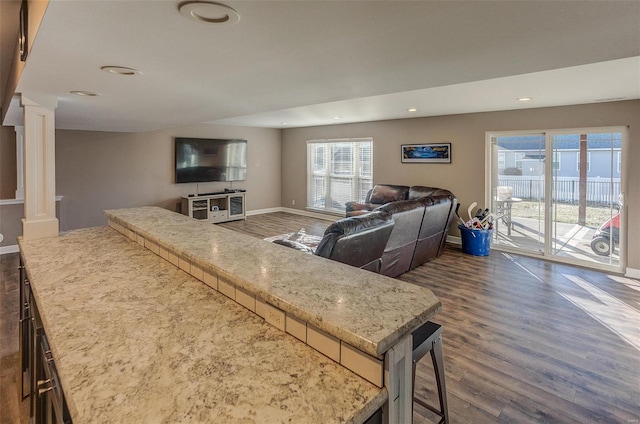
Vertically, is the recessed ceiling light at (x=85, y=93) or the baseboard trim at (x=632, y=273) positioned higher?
the recessed ceiling light at (x=85, y=93)

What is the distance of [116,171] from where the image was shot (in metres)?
6.57

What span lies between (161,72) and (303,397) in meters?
1.89

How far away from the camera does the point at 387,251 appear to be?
379 centimetres

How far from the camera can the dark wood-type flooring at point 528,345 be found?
81.3 inches

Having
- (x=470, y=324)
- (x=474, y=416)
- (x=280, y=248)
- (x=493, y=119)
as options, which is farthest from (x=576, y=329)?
(x=493, y=119)

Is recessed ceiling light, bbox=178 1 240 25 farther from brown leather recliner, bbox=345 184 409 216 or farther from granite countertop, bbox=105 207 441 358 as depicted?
brown leather recliner, bbox=345 184 409 216

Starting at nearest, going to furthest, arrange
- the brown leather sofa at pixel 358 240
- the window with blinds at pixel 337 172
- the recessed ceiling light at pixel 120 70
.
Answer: the recessed ceiling light at pixel 120 70 < the brown leather sofa at pixel 358 240 < the window with blinds at pixel 337 172

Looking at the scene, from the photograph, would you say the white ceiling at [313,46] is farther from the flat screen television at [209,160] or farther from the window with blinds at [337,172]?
the window with blinds at [337,172]

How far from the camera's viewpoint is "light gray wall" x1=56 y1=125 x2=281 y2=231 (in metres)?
6.02

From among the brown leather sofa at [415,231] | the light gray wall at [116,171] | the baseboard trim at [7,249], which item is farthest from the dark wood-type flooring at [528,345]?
the light gray wall at [116,171]

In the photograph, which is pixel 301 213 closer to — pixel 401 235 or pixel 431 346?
pixel 401 235

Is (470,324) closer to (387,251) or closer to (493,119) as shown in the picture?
(387,251)

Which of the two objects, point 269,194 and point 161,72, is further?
point 269,194

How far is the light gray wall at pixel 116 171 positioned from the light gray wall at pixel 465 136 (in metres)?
3.05
